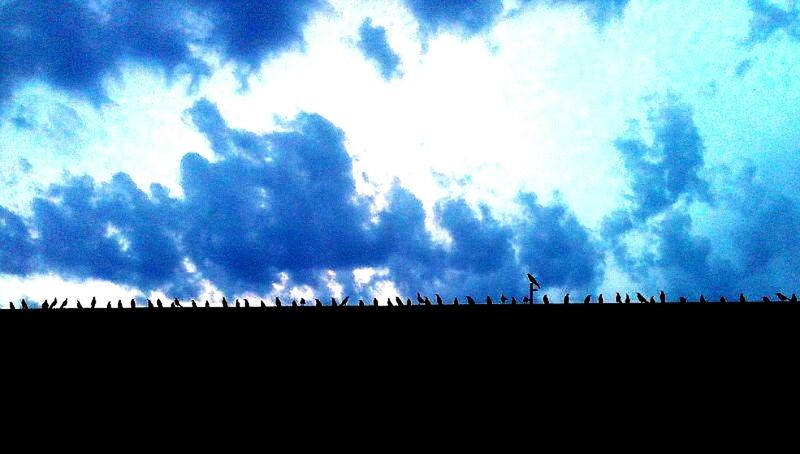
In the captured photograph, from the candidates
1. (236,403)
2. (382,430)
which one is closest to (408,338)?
(382,430)

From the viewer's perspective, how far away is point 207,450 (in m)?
19.1

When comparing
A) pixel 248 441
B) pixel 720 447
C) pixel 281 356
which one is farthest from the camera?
pixel 281 356

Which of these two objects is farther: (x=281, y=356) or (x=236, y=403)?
(x=281, y=356)

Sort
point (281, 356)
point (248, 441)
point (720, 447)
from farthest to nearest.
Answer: point (281, 356) < point (248, 441) < point (720, 447)

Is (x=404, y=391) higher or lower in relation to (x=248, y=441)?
higher

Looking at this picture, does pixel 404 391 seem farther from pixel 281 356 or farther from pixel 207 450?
pixel 207 450

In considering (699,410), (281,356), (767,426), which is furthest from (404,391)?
(767,426)

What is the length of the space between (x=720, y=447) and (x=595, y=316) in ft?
21.1

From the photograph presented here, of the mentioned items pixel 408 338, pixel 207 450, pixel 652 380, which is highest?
pixel 408 338

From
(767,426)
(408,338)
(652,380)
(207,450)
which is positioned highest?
(408,338)

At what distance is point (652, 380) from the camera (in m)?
19.8

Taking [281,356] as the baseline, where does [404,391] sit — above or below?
below

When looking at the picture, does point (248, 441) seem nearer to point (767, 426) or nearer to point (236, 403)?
point (236, 403)

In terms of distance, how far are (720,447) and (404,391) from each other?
37.3ft
